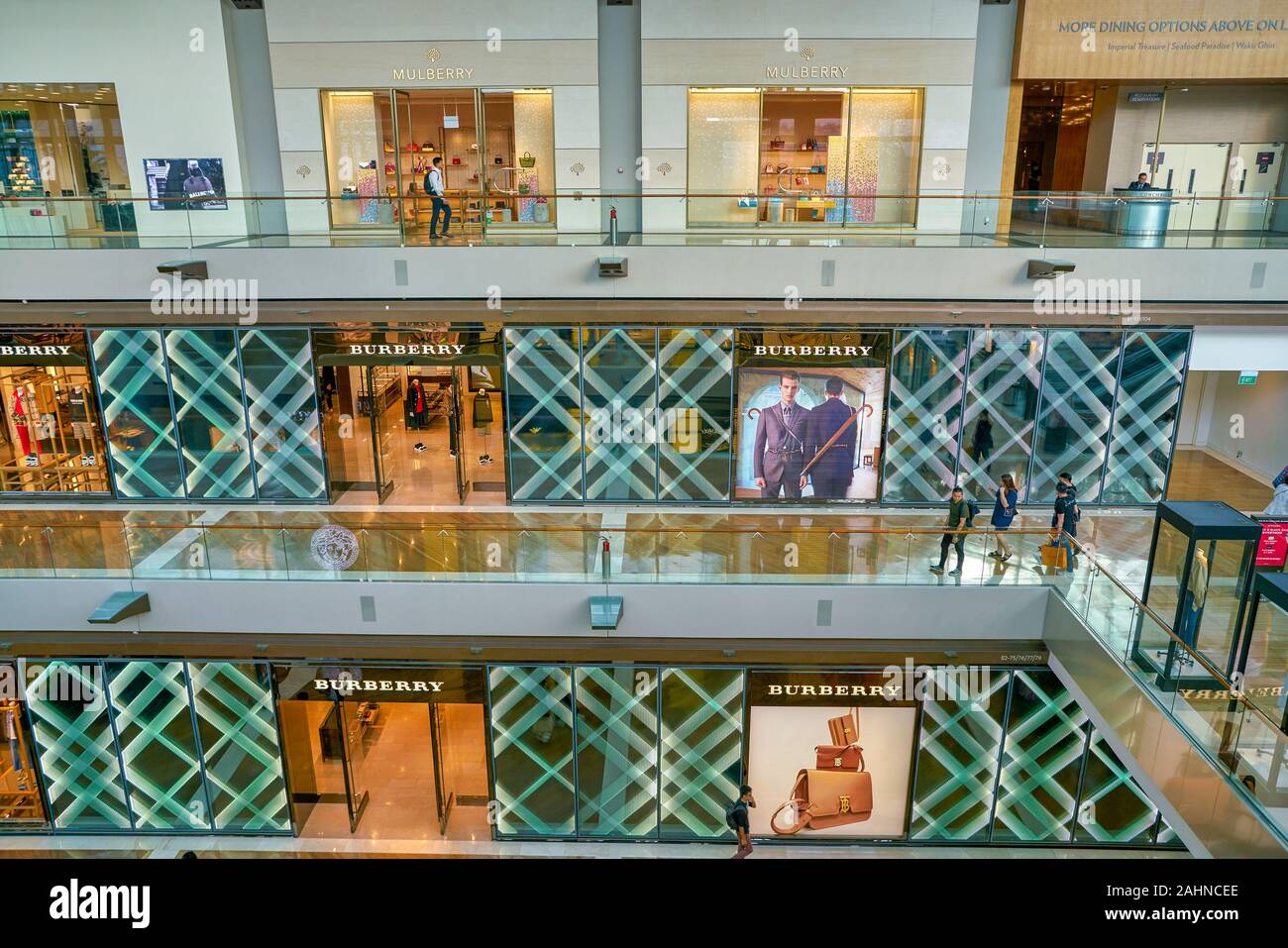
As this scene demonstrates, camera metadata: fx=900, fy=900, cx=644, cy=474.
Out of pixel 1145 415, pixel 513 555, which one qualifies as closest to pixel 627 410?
pixel 513 555

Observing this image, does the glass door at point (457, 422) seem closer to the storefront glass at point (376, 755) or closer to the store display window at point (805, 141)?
the storefront glass at point (376, 755)

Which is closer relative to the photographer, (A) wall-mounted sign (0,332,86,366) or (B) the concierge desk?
(B) the concierge desk

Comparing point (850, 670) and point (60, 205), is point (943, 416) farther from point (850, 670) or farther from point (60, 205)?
point (60, 205)

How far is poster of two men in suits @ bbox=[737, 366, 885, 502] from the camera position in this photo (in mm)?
12109

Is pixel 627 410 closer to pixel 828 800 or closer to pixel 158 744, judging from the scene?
pixel 828 800

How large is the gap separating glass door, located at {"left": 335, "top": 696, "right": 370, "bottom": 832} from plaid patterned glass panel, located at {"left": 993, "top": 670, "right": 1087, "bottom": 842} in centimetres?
741

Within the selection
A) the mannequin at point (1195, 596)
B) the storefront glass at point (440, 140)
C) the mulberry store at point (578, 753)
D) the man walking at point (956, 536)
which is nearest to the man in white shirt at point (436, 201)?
the storefront glass at point (440, 140)

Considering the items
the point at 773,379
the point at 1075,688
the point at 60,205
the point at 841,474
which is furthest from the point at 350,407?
the point at 1075,688

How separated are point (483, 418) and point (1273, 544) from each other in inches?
383

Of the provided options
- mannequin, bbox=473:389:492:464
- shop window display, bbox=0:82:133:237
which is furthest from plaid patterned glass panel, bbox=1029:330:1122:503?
shop window display, bbox=0:82:133:237

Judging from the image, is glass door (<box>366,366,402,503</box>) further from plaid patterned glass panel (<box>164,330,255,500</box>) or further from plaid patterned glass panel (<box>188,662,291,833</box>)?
plaid patterned glass panel (<box>188,662,291,833</box>)

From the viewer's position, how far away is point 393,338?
1218 centimetres

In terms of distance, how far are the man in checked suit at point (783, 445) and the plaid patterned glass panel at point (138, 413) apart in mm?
8188

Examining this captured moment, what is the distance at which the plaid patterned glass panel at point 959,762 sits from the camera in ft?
32.7
